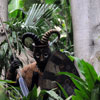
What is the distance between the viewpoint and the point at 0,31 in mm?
4340

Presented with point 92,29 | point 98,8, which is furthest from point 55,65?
point 98,8

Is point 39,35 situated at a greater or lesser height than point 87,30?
lesser

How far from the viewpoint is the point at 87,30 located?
97.0 inches

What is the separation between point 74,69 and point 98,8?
765 mm

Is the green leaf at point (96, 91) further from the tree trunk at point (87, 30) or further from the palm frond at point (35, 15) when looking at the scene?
the palm frond at point (35, 15)

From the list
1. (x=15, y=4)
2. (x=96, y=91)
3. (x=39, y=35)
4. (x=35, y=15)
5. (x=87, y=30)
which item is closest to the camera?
(x=96, y=91)

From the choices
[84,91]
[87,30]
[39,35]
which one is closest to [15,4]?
[39,35]

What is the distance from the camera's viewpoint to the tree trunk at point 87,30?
2.44 meters

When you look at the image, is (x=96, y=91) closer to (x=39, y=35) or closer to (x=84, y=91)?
(x=84, y=91)

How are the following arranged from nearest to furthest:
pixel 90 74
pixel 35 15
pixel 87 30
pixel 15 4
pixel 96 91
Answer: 1. pixel 96 91
2. pixel 90 74
3. pixel 87 30
4. pixel 35 15
5. pixel 15 4

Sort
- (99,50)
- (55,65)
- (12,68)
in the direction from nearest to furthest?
(99,50)
(55,65)
(12,68)

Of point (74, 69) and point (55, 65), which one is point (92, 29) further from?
point (55, 65)

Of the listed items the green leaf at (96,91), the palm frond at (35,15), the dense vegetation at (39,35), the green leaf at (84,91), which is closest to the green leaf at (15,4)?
the dense vegetation at (39,35)

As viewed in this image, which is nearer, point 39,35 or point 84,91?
point 84,91
